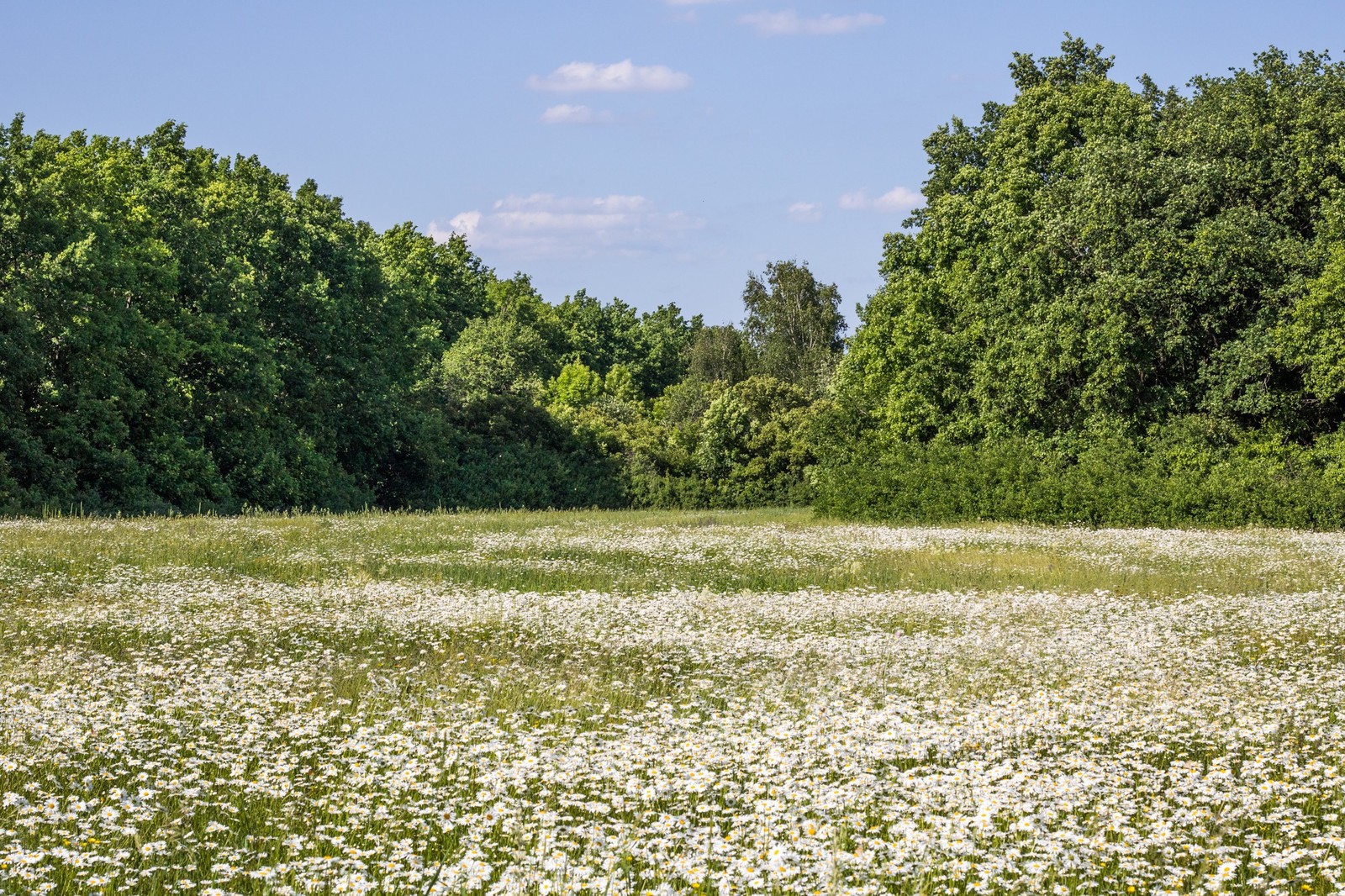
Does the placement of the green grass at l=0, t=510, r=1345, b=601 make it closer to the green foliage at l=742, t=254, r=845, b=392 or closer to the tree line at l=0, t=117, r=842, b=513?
the tree line at l=0, t=117, r=842, b=513

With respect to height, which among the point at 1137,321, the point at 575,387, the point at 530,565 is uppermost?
the point at 575,387

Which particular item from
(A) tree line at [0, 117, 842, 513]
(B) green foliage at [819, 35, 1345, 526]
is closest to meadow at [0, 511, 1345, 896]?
(B) green foliage at [819, 35, 1345, 526]

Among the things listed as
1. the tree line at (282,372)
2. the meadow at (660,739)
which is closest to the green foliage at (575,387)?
the tree line at (282,372)

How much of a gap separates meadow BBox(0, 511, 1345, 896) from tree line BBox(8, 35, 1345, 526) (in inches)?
875

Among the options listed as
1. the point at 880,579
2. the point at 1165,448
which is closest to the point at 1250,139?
the point at 1165,448

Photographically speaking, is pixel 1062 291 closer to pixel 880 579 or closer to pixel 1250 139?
pixel 1250 139

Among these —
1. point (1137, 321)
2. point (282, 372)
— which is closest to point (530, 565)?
point (1137, 321)

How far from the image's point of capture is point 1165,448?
128ft

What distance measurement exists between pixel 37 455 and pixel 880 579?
3020 cm

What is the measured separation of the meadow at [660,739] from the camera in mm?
5969

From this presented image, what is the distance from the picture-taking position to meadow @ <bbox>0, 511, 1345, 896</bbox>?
19.6ft

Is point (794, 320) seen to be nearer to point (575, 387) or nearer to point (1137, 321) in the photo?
point (575, 387)

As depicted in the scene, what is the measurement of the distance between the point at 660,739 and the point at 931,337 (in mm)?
41508

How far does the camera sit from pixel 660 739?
8422 mm
